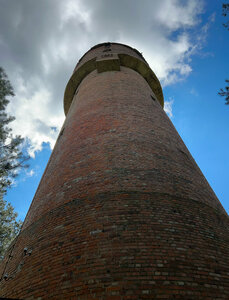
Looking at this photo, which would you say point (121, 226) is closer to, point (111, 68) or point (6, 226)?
point (111, 68)

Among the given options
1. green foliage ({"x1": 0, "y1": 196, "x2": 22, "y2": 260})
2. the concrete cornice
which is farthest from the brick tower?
green foliage ({"x1": 0, "y1": 196, "x2": 22, "y2": 260})

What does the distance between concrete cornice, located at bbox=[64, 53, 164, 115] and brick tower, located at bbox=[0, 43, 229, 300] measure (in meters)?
4.58

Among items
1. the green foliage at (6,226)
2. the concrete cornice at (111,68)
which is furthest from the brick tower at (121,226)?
the green foliage at (6,226)

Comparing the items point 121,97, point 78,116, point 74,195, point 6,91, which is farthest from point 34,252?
point 6,91

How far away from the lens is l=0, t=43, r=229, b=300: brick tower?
2904 mm

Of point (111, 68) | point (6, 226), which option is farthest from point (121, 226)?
point (6, 226)

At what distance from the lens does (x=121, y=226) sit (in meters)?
3.54

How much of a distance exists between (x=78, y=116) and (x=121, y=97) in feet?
5.64

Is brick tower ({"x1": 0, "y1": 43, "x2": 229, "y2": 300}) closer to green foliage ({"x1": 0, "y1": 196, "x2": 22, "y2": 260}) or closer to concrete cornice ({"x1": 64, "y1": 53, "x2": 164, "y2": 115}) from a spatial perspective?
concrete cornice ({"x1": 64, "y1": 53, "x2": 164, "y2": 115})

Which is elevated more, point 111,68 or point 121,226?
point 111,68

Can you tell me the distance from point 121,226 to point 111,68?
8622mm

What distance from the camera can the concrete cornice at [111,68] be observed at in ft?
33.6

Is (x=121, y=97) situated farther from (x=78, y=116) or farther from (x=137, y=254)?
(x=137, y=254)

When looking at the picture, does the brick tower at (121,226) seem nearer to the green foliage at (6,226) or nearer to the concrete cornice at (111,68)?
the concrete cornice at (111,68)
